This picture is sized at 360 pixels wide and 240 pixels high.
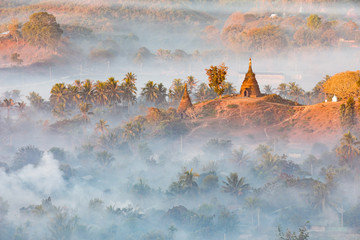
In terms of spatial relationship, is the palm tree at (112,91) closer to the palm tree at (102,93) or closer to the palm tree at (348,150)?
the palm tree at (102,93)

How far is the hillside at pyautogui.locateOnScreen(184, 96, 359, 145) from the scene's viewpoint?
168m

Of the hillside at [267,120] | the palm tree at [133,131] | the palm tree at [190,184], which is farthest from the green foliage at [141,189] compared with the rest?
the hillside at [267,120]

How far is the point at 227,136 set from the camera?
174 metres

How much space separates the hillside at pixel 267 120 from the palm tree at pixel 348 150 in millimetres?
7558

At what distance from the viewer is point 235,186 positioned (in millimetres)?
151000

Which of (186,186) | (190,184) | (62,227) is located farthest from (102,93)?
(62,227)

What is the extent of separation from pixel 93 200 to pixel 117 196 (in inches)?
235

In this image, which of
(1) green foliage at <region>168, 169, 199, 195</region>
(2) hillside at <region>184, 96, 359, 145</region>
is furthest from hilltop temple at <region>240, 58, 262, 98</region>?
(1) green foliage at <region>168, 169, 199, 195</region>

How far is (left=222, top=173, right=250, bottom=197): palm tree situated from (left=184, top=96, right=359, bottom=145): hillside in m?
23.5

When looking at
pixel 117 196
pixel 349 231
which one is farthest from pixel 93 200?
pixel 349 231

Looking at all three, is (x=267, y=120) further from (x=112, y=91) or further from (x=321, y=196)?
(x=112, y=91)

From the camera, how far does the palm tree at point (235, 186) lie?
15075cm

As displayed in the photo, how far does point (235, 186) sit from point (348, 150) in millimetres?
A: 28333

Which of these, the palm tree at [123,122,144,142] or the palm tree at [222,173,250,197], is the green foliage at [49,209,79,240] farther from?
the palm tree at [123,122,144,142]
